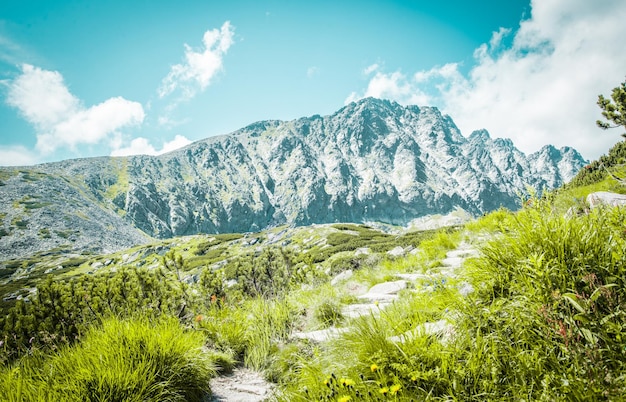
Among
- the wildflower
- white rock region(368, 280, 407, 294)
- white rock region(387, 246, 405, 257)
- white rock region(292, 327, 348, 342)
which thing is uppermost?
the wildflower

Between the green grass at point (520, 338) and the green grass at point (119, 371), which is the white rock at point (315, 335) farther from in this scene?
the green grass at point (119, 371)

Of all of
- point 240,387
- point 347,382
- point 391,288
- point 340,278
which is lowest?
point 340,278

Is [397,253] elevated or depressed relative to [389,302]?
depressed

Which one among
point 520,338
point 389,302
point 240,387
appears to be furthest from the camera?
point 389,302

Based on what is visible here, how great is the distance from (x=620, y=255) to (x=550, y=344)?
1.05 m

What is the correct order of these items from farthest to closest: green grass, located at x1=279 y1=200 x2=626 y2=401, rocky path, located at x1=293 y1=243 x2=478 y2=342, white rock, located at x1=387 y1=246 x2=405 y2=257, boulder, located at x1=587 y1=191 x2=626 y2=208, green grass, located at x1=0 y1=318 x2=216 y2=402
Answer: white rock, located at x1=387 y1=246 x2=405 y2=257 < boulder, located at x1=587 y1=191 x2=626 y2=208 < rocky path, located at x1=293 y1=243 x2=478 y2=342 < green grass, located at x1=0 y1=318 x2=216 y2=402 < green grass, located at x1=279 y1=200 x2=626 y2=401

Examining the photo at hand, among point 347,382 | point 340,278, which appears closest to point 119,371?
point 347,382

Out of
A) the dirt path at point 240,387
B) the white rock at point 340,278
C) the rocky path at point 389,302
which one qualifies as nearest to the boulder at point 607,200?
the rocky path at point 389,302

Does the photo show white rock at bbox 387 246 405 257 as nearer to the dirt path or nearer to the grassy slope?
the grassy slope

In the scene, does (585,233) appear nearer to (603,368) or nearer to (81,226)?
(603,368)

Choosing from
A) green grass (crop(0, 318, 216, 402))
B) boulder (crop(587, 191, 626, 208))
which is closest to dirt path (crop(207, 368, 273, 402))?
green grass (crop(0, 318, 216, 402))

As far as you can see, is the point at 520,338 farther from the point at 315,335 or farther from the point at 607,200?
the point at 607,200

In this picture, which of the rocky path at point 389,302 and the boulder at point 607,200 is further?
the boulder at point 607,200

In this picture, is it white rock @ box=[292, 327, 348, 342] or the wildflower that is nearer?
the wildflower
